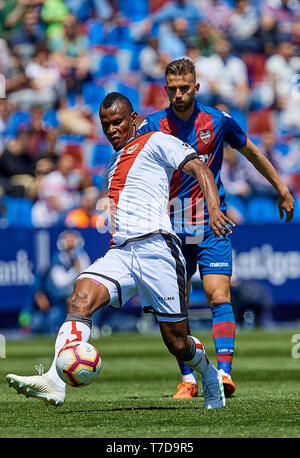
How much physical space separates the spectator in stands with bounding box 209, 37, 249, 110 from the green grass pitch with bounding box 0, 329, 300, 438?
7916mm

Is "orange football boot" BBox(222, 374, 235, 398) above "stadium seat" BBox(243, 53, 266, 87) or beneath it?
beneath

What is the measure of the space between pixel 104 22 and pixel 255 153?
1407cm

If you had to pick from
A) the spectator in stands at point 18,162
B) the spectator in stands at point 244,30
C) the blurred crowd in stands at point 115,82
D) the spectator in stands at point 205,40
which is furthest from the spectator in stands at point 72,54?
the spectator in stands at point 244,30

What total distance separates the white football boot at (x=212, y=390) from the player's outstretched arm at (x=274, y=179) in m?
1.83

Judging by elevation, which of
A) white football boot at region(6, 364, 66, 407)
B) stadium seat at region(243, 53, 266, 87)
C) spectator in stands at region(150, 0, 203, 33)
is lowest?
white football boot at region(6, 364, 66, 407)

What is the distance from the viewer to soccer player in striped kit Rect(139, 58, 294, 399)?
772cm

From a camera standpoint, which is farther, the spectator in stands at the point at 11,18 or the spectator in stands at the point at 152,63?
the spectator in stands at the point at 11,18

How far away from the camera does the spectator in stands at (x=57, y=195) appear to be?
1648 centimetres

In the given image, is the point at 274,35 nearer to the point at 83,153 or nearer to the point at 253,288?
the point at 83,153

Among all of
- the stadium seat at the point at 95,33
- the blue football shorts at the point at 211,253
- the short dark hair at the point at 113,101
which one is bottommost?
the blue football shorts at the point at 211,253

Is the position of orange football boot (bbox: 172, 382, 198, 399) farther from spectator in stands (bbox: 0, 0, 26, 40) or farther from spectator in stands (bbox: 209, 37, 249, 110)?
spectator in stands (bbox: 0, 0, 26, 40)

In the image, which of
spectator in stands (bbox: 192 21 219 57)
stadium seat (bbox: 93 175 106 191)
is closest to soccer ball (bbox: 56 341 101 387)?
stadium seat (bbox: 93 175 106 191)
